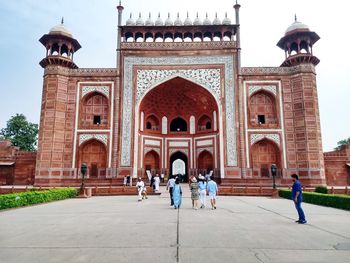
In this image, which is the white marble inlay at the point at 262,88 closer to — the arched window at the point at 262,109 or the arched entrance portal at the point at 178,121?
the arched window at the point at 262,109

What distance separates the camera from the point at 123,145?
21312mm

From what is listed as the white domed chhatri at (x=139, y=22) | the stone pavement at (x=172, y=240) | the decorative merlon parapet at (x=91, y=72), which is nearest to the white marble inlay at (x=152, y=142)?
the decorative merlon parapet at (x=91, y=72)

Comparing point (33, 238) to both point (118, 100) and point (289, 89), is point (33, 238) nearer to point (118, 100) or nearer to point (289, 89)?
point (118, 100)

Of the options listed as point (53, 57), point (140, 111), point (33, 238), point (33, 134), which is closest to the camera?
point (33, 238)

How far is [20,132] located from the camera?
36906 millimetres

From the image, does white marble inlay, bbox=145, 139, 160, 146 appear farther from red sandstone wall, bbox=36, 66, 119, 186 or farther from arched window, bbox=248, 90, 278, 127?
arched window, bbox=248, 90, 278, 127

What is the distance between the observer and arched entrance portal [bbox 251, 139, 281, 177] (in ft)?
69.9

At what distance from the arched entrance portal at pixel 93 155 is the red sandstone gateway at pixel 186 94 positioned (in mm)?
83

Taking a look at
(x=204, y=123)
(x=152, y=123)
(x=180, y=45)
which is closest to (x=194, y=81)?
(x=180, y=45)

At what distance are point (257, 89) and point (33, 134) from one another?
31.6 metres

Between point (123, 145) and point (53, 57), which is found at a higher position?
point (53, 57)

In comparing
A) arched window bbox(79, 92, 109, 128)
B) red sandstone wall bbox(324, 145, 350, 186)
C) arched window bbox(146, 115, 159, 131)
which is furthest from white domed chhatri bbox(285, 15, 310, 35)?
arched window bbox(79, 92, 109, 128)

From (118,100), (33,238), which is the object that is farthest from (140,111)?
(33,238)

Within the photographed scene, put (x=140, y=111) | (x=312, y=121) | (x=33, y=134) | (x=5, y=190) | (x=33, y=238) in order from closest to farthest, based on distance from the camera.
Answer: (x=33, y=238)
(x=5, y=190)
(x=312, y=121)
(x=140, y=111)
(x=33, y=134)
